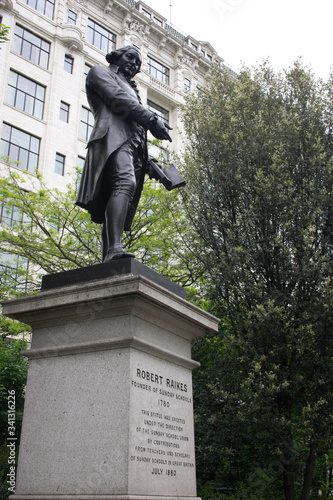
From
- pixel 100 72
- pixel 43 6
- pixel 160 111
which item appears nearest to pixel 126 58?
pixel 100 72

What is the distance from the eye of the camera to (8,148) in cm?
2972

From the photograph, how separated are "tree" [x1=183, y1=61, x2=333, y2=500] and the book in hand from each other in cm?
697

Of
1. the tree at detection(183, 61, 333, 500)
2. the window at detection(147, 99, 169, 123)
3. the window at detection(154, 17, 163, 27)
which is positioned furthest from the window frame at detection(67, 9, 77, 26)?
the tree at detection(183, 61, 333, 500)

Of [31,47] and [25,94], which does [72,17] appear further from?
[25,94]

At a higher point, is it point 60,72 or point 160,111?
point 160,111

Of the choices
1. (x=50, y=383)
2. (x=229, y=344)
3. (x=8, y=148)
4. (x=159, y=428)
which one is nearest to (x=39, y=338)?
(x=50, y=383)

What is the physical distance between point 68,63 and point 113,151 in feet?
107

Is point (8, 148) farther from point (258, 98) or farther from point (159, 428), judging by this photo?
point (159, 428)

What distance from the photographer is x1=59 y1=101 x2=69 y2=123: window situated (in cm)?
3367

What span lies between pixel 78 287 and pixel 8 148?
2667 centimetres

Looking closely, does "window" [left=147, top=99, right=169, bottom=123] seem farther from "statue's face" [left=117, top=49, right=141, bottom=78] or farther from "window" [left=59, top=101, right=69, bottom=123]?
"statue's face" [left=117, top=49, right=141, bottom=78]

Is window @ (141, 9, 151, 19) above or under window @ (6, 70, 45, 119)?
above

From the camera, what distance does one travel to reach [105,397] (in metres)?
4.92

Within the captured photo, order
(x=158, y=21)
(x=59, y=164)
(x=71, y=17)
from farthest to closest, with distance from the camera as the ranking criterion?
(x=158, y=21), (x=71, y=17), (x=59, y=164)
